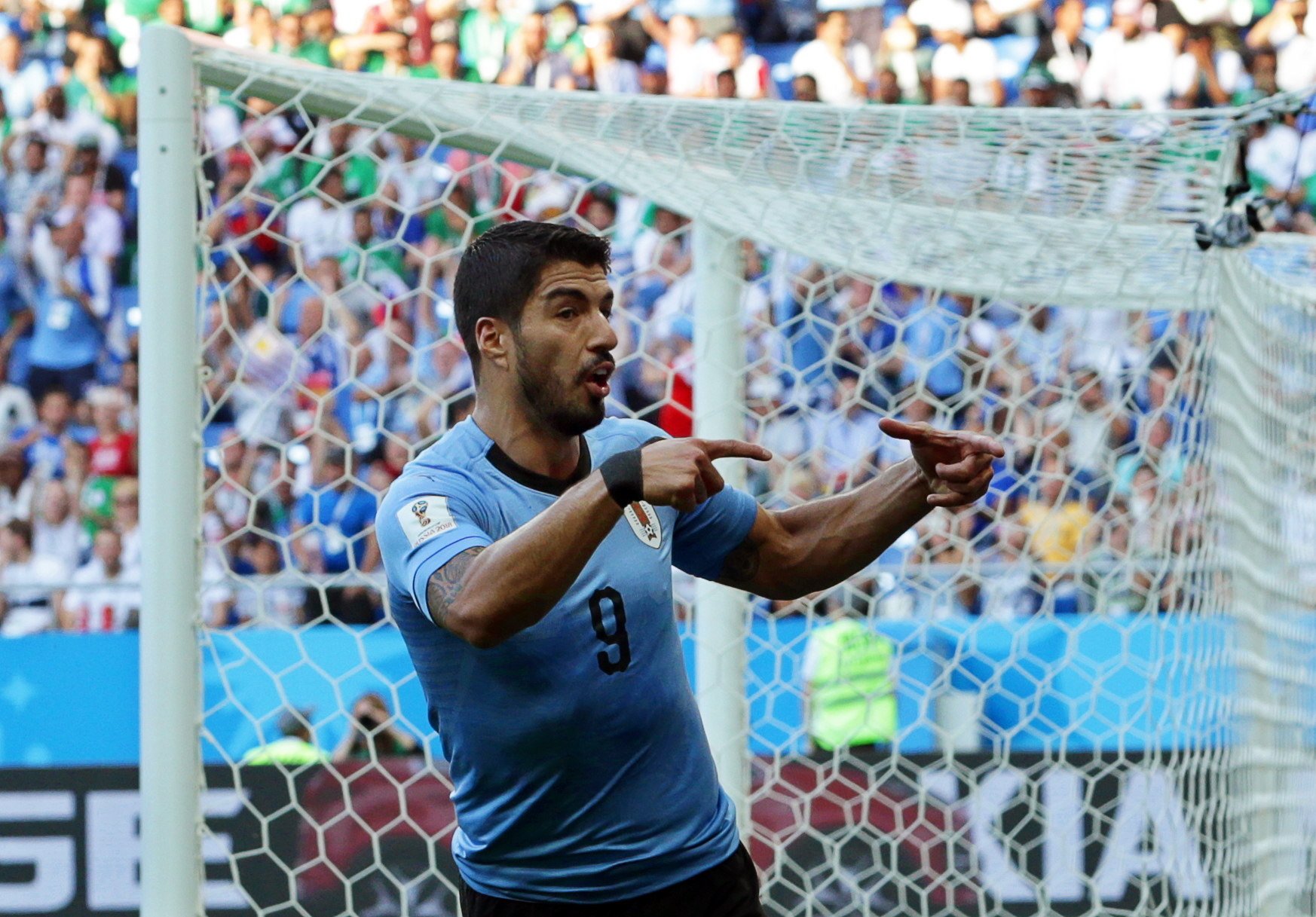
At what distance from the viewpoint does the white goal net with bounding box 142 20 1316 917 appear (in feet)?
11.2

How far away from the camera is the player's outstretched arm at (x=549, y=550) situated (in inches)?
71.9

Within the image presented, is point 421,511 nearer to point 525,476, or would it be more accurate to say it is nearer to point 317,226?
point 525,476

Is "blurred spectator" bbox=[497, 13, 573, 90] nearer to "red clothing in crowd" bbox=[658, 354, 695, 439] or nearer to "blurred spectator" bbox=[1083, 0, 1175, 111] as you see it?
"blurred spectator" bbox=[1083, 0, 1175, 111]

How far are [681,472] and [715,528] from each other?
1.83 ft

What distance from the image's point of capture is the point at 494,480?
2.18 meters

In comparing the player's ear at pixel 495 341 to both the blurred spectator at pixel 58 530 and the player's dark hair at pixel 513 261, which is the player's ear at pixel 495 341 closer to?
the player's dark hair at pixel 513 261

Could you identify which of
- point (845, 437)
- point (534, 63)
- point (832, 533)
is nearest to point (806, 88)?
point (534, 63)

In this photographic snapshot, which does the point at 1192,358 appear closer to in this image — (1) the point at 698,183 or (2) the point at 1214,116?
(2) the point at 1214,116

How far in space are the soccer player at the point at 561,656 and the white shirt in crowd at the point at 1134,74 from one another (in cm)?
752

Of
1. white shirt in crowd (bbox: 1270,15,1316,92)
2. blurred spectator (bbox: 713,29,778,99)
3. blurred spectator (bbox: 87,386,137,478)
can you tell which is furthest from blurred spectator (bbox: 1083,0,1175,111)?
blurred spectator (bbox: 87,386,137,478)

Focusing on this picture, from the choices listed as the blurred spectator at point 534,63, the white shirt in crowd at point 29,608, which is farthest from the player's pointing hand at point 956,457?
the blurred spectator at point 534,63

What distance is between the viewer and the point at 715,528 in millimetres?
2416

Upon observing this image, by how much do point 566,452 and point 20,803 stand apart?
2.76 m

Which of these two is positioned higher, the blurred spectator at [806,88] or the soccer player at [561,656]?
the blurred spectator at [806,88]
